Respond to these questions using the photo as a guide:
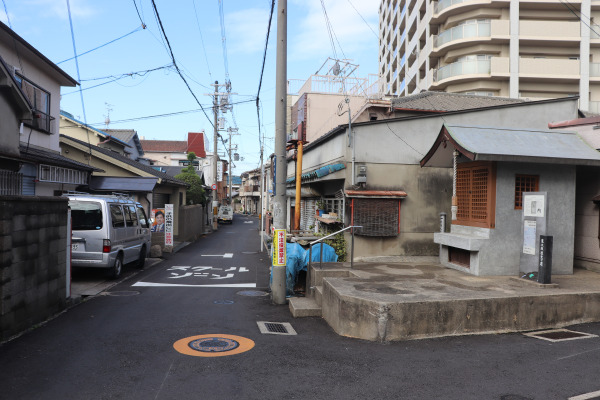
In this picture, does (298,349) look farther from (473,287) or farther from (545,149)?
(545,149)

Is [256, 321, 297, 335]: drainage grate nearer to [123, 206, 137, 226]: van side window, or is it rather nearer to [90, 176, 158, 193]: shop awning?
[123, 206, 137, 226]: van side window

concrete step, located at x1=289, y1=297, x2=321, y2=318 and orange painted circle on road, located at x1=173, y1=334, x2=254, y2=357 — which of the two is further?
concrete step, located at x1=289, y1=297, x2=321, y2=318

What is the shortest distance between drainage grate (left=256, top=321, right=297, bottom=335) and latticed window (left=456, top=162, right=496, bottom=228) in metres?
5.32

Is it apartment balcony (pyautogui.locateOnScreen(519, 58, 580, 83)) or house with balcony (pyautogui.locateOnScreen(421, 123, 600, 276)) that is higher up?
apartment balcony (pyautogui.locateOnScreen(519, 58, 580, 83))

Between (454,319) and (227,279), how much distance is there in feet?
24.4

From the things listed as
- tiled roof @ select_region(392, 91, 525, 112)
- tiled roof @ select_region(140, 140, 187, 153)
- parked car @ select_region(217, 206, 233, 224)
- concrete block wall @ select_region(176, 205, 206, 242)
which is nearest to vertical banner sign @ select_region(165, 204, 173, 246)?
concrete block wall @ select_region(176, 205, 206, 242)

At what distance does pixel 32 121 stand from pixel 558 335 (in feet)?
48.2

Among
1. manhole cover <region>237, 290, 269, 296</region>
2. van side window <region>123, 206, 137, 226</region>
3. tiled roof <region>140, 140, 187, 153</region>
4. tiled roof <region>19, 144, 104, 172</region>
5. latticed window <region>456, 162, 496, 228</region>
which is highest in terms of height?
tiled roof <region>140, 140, 187, 153</region>

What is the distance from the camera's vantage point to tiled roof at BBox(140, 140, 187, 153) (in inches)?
2293

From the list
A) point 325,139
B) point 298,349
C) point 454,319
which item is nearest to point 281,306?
point 298,349

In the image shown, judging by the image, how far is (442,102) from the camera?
723 inches

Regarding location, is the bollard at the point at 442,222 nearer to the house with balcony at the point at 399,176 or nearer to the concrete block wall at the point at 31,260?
the house with balcony at the point at 399,176

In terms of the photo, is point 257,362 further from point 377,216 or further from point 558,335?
point 377,216

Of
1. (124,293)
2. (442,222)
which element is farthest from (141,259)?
(442,222)
